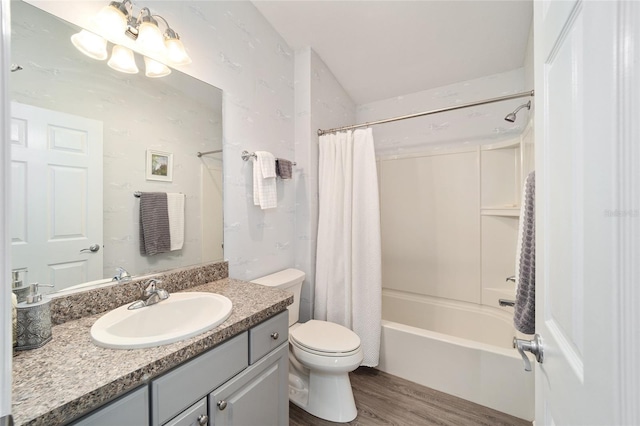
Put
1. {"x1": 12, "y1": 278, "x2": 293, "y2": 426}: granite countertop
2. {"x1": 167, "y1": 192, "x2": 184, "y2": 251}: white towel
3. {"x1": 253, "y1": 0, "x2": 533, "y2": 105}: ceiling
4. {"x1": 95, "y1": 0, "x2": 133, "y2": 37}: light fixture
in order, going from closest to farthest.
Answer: {"x1": 12, "y1": 278, "x2": 293, "y2": 426}: granite countertop < {"x1": 95, "y1": 0, "x2": 133, "y2": 37}: light fixture < {"x1": 167, "y1": 192, "x2": 184, "y2": 251}: white towel < {"x1": 253, "y1": 0, "x2": 533, "y2": 105}: ceiling

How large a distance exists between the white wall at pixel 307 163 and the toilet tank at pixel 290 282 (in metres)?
0.19

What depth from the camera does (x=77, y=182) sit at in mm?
1010

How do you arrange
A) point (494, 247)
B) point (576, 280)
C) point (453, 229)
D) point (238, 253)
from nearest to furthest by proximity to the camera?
point (576, 280), point (238, 253), point (494, 247), point (453, 229)

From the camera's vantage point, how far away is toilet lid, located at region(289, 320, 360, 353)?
1504mm

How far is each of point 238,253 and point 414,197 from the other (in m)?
1.81

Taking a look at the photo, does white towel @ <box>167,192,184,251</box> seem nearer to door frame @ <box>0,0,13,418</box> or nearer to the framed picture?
the framed picture

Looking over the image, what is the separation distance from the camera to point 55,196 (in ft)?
3.12

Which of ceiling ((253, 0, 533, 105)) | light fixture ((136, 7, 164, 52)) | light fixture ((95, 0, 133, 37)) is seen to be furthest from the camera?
ceiling ((253, 0, 533, 105))

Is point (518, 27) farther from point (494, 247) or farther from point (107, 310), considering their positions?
point (107, 310)

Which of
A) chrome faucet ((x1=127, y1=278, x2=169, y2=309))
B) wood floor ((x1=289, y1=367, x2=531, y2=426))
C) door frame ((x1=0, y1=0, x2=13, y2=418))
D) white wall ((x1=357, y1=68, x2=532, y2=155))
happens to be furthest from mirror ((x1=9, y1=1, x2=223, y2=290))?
white wall ((x1=357, y1=68, x2=532, y2=155))

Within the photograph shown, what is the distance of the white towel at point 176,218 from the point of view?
4.45 feet

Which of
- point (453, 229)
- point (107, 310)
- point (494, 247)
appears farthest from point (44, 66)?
point (494, 247)

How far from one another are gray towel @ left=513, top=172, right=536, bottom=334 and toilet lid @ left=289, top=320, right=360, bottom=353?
33.9 inches

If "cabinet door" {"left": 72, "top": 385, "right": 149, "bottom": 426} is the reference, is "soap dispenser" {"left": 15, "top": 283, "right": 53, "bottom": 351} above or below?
above
